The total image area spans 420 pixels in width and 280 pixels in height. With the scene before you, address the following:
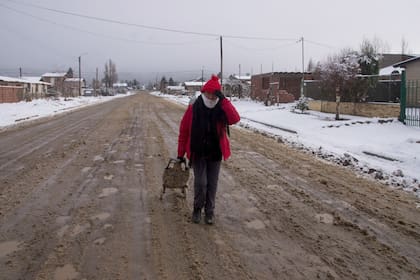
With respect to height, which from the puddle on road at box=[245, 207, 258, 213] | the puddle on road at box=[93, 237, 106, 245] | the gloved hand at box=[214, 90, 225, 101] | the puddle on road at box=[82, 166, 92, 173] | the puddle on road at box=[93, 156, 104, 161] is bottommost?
the puddle on road at box=[93, 237, 106, 245]

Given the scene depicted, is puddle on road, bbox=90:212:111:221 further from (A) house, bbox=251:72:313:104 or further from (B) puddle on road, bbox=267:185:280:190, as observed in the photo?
(A) house, bbox=251:72:313:104

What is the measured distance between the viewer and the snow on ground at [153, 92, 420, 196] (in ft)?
28.9

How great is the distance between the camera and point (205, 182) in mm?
5477

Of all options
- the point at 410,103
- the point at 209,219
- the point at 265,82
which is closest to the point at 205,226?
the point at 209,219

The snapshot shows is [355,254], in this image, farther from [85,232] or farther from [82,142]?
[82,142]

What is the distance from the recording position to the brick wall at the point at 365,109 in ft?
59.9

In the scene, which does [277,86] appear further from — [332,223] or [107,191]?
[332,223]

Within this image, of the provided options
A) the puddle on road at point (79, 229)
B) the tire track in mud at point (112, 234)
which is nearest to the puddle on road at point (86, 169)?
the tire track in mud at point (112, 234)

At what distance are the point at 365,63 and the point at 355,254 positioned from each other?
68.5 ft

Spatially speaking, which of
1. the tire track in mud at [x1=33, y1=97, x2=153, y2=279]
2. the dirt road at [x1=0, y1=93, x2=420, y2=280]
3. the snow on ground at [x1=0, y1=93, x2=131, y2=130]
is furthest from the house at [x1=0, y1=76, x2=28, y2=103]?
the tire track in mud at [x1=33, y1=97, x2=153, y2=279]

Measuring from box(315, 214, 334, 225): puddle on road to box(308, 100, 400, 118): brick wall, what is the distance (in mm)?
13423

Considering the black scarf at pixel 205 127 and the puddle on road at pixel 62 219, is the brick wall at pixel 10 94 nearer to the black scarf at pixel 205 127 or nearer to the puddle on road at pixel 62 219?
the puddle on road at pixel 62 219

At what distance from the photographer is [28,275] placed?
3916 mm

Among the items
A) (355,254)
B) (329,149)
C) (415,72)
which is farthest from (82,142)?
(415,72)
